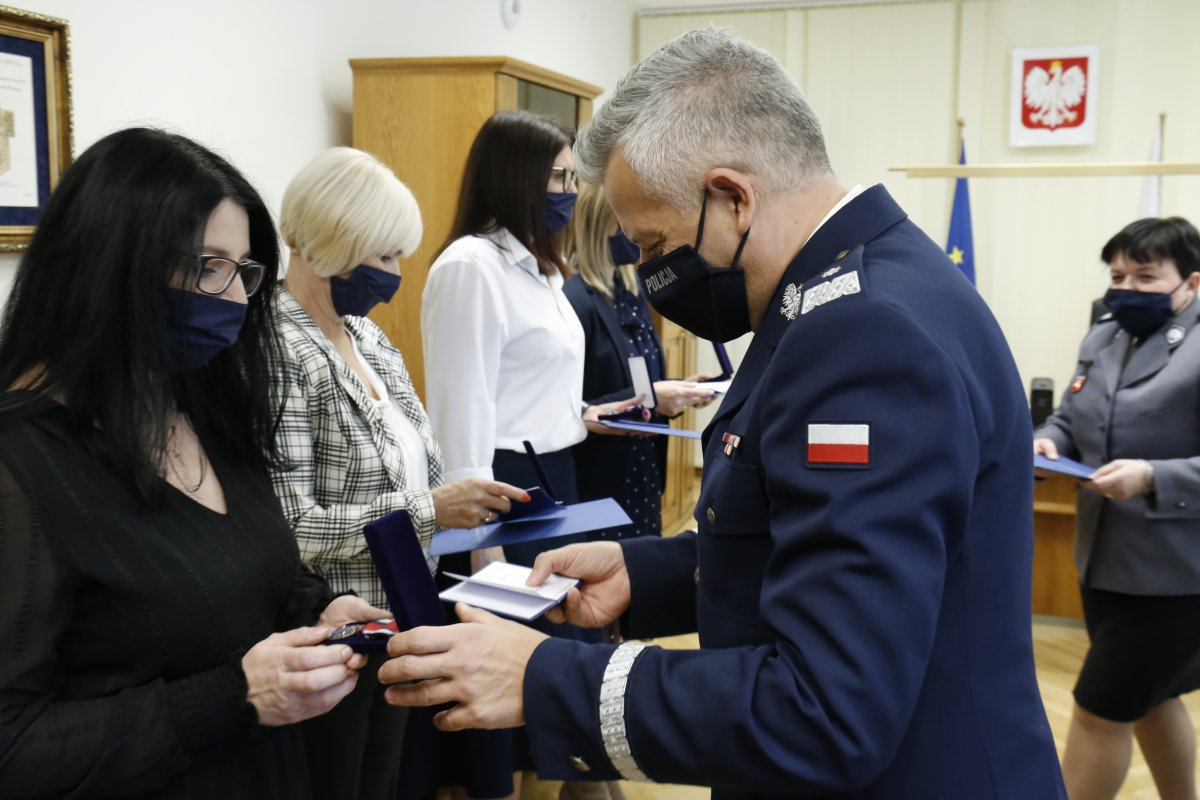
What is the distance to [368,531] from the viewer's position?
1096 millimetres

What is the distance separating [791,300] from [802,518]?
28 centimetres

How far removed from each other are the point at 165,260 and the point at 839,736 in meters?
0.96

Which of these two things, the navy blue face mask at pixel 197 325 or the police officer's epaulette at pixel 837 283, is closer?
the police officer's epaulette at pixel 837 283

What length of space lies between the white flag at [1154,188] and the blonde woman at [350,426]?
520cm

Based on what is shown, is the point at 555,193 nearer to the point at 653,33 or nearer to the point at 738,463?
the point at 738,463

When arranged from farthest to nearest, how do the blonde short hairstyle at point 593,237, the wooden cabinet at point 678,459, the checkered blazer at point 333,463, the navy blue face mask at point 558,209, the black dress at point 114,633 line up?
the wooden cabinet at point 678,459 → the blonde short hairstyle at point 593,237 → the navy blue face mask at point 558,209 → the checkered blazer at point 333,463 → the black dress at point 114,633

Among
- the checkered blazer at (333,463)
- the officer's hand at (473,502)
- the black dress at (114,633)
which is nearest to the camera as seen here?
the black dress at (114,633)

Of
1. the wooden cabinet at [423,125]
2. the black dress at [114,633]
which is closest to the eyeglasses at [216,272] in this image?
the black dress at [114,633]

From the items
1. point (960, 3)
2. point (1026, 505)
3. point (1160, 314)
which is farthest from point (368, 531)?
point (960, 3)

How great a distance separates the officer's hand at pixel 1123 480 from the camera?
2.37 m

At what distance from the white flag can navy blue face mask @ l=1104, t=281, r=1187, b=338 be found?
3.73 m

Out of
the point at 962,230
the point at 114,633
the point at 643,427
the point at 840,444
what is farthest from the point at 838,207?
the point at 962,230

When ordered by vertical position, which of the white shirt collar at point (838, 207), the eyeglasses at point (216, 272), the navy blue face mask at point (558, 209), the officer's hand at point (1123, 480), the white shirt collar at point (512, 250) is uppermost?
the navy blue face mask at point (558, 209)

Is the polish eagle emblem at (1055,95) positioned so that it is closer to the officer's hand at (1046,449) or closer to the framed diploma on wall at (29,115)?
the officer's hand at (1046,449)
